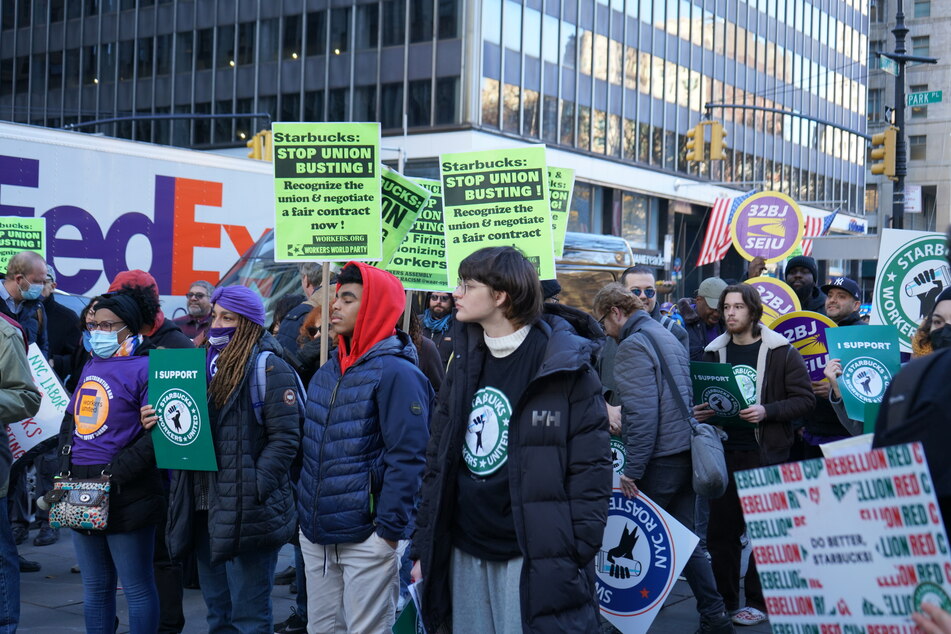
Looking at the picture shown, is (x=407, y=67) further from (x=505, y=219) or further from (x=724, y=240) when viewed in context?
(x=505, y=219)

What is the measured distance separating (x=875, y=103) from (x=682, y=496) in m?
74.4

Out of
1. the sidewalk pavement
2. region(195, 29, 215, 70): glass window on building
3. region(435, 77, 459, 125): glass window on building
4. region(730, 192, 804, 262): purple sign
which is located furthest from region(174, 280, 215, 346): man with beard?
region(195, 29, 215, 70): glass window on building

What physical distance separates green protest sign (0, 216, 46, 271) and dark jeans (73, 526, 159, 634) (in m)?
5.22

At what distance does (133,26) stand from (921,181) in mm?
54385

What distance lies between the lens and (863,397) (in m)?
5.89

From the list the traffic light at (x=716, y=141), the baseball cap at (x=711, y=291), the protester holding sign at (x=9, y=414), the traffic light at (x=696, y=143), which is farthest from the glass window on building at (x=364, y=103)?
the protester holding sign at (x=9, y=414)

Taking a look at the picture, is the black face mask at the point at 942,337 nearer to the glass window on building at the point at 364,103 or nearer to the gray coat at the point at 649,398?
the gray coat at the point at 649,398

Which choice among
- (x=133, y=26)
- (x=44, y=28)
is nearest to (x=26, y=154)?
(x=133, y=26)

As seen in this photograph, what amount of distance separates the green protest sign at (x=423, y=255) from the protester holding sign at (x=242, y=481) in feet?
11.1

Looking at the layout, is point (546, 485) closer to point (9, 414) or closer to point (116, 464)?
point (116, 464)

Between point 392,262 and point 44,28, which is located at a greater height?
point 44,28

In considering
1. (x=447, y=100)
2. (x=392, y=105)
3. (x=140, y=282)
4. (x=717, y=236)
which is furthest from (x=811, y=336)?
(x=392, y=105)

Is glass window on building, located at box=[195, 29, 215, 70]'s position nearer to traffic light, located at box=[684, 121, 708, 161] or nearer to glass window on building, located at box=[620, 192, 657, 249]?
glass window on building, located at box=[620, 192, 657, 249]

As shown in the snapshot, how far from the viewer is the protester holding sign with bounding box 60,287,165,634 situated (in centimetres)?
480
